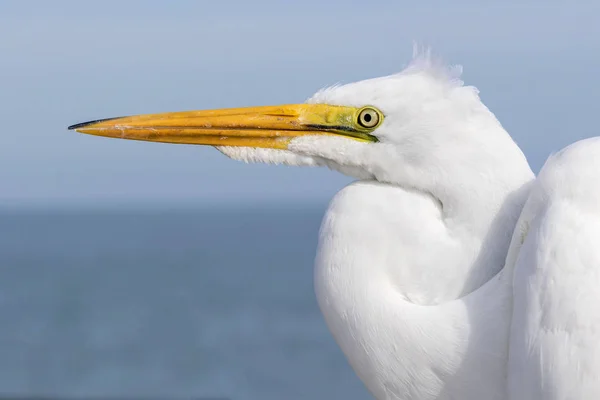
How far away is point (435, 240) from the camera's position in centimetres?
391

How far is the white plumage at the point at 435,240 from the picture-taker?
382cm

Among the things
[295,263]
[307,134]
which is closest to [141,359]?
[307,134]

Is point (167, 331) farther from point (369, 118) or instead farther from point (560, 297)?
point (560, 297)

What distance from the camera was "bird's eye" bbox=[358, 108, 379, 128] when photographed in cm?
404

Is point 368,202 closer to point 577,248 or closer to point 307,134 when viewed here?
point 307,134

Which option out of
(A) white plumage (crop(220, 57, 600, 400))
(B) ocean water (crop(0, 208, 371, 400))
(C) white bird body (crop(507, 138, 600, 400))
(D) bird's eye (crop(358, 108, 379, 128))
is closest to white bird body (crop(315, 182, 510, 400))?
(A) white plumage (crop(220, 57, 600, 400))

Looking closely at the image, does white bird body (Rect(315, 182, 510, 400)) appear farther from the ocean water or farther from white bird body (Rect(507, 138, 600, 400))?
the ocean water

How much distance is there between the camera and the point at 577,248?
11.6 ft

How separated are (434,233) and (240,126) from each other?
99cm

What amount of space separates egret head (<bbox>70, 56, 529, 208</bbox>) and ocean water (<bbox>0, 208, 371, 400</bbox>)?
17.5 m

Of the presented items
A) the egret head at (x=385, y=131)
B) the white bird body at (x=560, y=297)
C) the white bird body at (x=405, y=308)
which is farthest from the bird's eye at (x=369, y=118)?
the white bird body at (x=560, y=297)

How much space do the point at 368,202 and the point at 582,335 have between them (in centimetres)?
97

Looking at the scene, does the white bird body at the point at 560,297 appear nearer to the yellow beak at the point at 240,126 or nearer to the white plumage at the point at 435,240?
the white plumage at the point at 435,240

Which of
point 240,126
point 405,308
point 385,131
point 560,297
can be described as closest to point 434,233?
point 405,308
